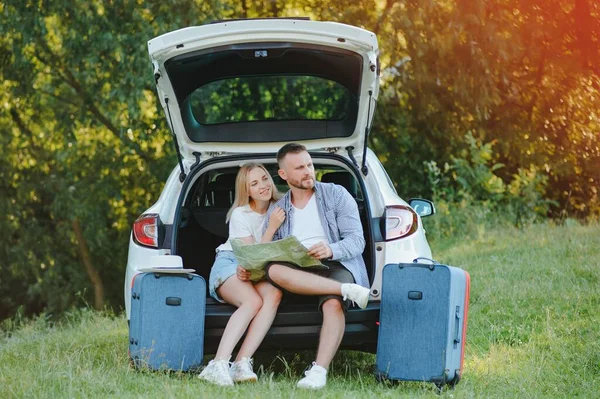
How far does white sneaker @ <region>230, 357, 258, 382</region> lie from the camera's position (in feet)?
16.2

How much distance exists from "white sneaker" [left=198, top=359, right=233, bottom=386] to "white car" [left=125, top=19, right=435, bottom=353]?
27cm

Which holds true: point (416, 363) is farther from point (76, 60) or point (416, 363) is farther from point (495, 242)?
point (76, 60)

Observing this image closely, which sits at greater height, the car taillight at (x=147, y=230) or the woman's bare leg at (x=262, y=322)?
the car taillight at (x=147, y=230)

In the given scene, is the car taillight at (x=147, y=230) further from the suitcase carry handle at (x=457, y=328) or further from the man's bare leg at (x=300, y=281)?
the suitcase carry handle at (x=457, y=328)

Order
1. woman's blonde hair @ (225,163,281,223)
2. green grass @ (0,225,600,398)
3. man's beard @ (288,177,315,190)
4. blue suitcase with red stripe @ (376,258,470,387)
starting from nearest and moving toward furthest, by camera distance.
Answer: green grass @ (0,225,600,398) < blue suitcase with red stripe @ (376,258,470,387) < man's beard @ (288,177,315,190) < woman's blonde hair @ (225,163,281,223)

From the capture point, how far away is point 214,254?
250 inches

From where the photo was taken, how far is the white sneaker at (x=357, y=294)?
195 inches

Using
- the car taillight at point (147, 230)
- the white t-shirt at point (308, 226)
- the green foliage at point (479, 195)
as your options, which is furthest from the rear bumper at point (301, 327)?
the green foliage at point (479, 195)

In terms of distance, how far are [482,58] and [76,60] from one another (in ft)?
18.2

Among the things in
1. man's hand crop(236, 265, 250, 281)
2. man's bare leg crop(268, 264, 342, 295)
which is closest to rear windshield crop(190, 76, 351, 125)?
man's hand crop(236, 265, 250, 281)

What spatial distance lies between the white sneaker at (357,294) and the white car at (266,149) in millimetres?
136

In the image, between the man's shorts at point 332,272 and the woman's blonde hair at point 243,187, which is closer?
the man's shorts at point 332,272

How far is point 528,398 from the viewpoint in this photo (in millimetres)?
A: 4758

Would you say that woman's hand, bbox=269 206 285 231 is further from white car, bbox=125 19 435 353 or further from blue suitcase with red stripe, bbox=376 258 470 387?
blue suitcase with red stripe, bbox=376 258 470 387
